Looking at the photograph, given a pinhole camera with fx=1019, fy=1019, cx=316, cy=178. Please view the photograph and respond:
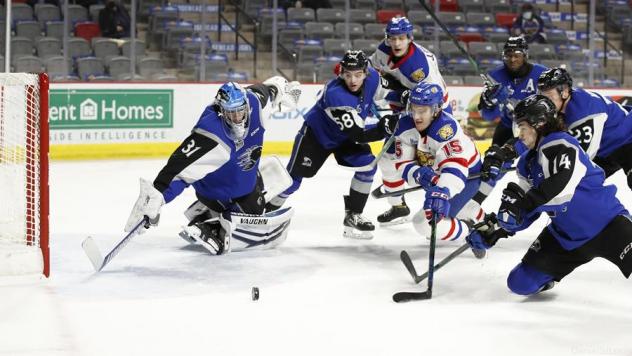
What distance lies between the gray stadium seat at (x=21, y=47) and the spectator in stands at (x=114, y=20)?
71 cm

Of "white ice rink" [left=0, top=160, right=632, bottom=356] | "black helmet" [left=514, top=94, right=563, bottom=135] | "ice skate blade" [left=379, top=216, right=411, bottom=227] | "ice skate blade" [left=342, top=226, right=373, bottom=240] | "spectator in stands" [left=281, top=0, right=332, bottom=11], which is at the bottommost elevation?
"ice skate blade" [left=379, top=216, right=411, bottom=227]

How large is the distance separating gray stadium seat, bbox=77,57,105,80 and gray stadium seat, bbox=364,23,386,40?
274 centimetres

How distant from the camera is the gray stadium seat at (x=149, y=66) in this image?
365 inches

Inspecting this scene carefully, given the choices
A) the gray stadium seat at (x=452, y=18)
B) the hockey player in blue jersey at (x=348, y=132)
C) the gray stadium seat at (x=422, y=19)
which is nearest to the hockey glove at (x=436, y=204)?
the hockey player in blue jersey at (x=348, y=132)

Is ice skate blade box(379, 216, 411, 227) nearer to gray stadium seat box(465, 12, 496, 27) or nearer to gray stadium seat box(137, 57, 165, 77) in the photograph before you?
gray stadium seat box(137, 57, 165, 77)

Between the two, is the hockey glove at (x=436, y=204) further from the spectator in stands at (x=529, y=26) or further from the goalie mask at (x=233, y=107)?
the spectator in stands at (x=529, y=26)

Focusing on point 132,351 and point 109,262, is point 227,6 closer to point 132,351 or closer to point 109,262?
point 109,262

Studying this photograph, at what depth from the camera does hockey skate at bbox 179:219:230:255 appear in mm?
5320

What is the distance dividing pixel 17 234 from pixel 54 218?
4.82ft

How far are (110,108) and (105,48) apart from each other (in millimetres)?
638

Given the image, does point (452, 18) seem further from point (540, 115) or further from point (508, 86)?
point (540, 115)

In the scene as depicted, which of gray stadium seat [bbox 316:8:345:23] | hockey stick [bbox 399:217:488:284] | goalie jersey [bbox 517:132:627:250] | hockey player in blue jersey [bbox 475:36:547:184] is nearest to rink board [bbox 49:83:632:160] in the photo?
gray stadium seat [bbox 316:8:345:23]

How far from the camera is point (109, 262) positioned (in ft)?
16.9

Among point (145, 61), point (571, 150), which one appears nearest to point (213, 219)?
point (571, 150)
